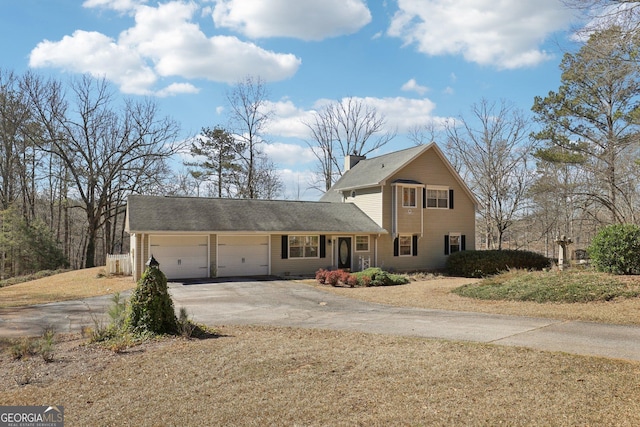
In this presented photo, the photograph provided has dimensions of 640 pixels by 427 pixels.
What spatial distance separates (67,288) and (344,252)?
557 inches

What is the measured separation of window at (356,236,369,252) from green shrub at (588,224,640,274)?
12681 mm

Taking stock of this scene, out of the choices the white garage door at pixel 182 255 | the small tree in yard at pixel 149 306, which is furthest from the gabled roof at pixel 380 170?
the small tree in yard at pixel 149 306

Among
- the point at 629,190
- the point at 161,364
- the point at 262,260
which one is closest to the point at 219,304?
the point at 161,364

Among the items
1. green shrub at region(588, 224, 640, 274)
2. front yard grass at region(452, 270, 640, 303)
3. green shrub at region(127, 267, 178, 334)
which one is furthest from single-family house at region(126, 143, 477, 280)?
green shrub at region(588, 224, 640, 274)

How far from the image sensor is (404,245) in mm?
27047

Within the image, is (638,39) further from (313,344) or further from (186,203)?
(186,203)

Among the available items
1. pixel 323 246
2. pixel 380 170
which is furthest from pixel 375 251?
pixel 380 170

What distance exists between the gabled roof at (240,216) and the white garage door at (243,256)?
85 cm

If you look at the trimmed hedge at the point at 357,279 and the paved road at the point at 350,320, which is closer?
the paved road at the point at 350,320

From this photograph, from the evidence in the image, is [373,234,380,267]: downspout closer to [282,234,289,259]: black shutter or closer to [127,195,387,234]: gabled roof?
[127,195,387,234]: gabled roof

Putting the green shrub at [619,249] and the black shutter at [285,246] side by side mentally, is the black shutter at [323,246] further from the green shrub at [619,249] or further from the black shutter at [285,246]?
the green shrub at [619,249]

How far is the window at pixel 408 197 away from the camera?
86.2 feet

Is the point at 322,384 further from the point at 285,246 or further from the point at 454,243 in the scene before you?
the point at 454,243

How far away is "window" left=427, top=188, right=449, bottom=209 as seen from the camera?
1080 inches
